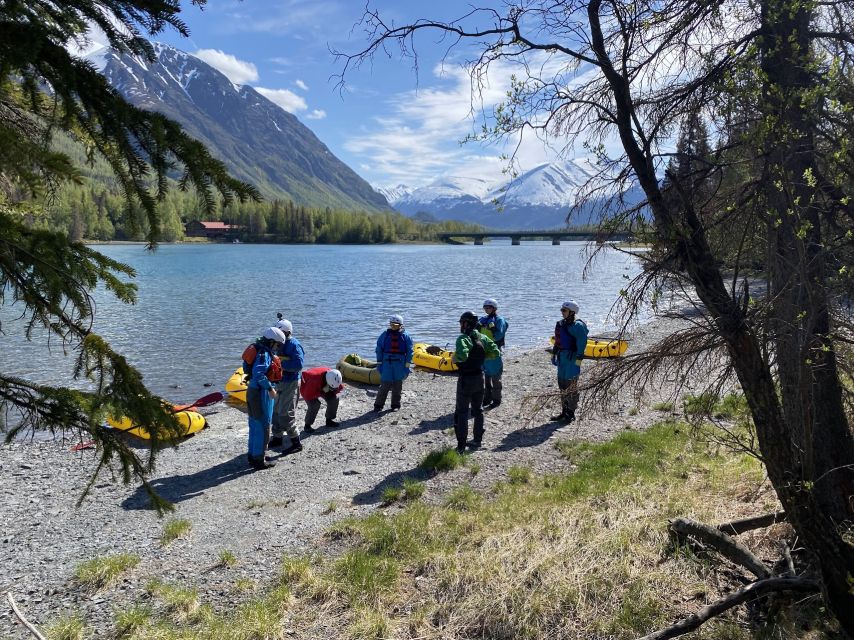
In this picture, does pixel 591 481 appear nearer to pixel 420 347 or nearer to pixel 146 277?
pixel 420 347

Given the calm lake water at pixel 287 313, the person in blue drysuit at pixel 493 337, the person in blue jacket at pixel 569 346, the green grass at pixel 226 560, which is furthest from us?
the calm lake water at pixel 287 313

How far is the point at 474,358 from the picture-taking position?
1098 centimetres

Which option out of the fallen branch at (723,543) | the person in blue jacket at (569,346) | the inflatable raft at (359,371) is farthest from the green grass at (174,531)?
the inflatable raft at (359,371)

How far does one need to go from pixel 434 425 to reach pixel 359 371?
6397 millimetres

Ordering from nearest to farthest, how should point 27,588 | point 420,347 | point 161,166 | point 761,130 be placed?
point 161,166
point 761,130
point 27,588
point 420,347

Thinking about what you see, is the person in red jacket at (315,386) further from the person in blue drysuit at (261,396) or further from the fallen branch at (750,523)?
the fallen branch at (750,523)

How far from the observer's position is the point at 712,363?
5590 mm

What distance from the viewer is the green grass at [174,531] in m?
7.66

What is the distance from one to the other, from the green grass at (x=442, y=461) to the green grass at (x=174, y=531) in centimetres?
404

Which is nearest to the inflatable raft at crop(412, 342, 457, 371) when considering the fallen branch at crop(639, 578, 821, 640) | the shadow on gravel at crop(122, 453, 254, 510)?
the shadow on gravel at crop(122, 453, 254, 510)

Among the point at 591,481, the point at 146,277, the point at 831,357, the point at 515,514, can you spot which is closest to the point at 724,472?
the point at 591,481

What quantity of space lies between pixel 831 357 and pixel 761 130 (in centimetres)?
244

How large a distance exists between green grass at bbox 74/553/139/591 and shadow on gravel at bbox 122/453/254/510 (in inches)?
79.2

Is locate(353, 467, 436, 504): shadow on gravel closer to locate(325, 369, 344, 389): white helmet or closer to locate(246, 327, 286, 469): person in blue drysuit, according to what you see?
locate(246, 327, 286, 469): person in blue drysuit
